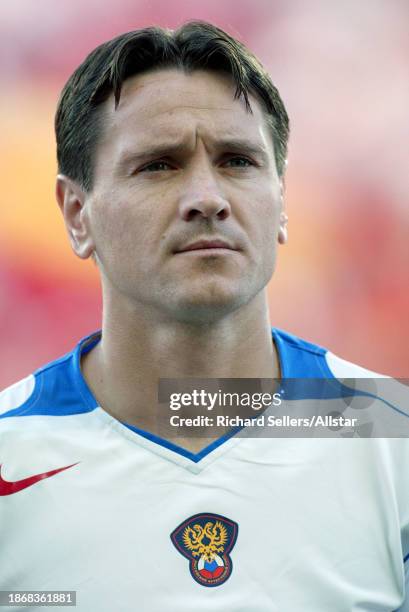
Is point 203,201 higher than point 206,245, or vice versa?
point 203,201

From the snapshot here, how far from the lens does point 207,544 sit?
2.20m

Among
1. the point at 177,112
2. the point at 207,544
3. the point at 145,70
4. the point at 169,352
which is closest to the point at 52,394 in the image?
the point at 169,352

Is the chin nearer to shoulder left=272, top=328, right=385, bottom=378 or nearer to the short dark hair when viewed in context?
shoulder left=272, top=328, right=385, bottom=378

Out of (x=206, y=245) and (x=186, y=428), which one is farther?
(x=186, y=428)

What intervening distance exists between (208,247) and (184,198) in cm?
17

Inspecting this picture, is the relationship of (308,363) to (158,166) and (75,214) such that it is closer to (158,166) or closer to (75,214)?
(158,166)

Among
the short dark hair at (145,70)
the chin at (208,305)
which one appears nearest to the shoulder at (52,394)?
the chin at (208,305)

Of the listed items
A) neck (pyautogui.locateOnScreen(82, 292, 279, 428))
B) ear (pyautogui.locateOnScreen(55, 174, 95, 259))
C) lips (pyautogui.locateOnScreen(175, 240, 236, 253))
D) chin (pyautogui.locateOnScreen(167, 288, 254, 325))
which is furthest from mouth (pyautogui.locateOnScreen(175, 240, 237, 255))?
ear (pyautogui.locateOnScreen(55, 174, 95, 259))

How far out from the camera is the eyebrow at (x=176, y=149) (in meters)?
2.32

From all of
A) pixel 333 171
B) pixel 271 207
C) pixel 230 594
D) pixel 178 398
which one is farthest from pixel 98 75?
pixel 333 171

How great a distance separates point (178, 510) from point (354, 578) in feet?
1.74

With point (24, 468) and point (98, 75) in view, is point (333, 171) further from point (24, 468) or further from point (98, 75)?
point (24, 468)

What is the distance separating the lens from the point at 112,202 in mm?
2400

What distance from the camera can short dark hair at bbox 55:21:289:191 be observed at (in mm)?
2512
